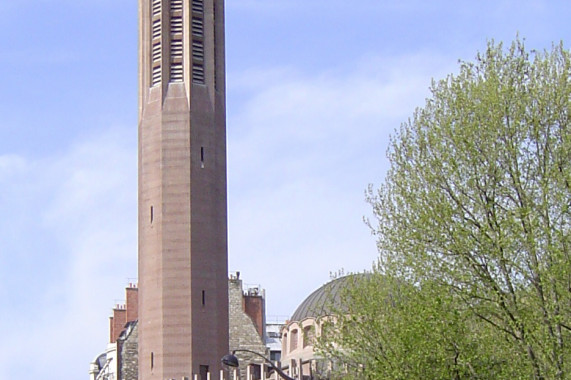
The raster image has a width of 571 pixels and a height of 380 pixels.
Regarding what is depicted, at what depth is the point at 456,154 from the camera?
83.3 ft

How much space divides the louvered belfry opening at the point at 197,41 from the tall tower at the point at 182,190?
44mm

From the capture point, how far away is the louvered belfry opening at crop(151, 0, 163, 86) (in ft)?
164

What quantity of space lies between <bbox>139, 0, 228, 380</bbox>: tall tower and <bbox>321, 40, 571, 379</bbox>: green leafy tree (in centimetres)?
2158

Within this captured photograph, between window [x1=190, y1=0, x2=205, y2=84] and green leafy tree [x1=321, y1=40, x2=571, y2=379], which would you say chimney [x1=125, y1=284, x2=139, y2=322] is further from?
green leafy tree [x1=321, y1=40, x2=571, y2=379]

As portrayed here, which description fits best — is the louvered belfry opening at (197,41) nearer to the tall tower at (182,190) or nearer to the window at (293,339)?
the tall tower at (182,190)

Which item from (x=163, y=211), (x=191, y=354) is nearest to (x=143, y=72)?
(x=163, y=211)

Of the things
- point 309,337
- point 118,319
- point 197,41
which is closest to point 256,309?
point 118,319

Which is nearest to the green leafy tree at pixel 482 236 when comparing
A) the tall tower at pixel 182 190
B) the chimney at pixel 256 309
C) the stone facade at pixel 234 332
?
the tall tower at pixel 182 190

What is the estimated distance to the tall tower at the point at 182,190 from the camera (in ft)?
156

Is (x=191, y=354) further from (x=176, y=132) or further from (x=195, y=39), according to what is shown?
(x=195, y=39)

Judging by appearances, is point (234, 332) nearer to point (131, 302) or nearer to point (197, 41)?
point (131, 302)

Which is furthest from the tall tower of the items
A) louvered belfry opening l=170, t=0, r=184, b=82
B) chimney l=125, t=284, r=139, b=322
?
chimney l=125, t=284, r=139, b=322

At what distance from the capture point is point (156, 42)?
5028 centimetres

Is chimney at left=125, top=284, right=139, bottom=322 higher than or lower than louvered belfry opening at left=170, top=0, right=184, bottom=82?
lower
